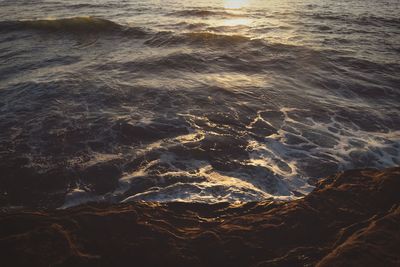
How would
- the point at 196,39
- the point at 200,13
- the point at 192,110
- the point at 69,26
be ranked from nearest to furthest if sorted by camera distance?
the point at 192,110 → the point at 196,39 → the point at 69,26 → the point at 200,13

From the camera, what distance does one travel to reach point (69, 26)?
15.1 m

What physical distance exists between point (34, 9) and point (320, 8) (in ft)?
58.1

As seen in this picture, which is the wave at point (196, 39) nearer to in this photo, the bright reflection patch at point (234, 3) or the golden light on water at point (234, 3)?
the golden light on water at point (234, 3)

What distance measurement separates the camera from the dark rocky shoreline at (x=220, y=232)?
9.82ft

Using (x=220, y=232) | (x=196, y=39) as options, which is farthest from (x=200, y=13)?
(x=220, y=232)

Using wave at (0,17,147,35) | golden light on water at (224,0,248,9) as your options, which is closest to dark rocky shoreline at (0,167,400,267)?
wave at (0,17,147,35)

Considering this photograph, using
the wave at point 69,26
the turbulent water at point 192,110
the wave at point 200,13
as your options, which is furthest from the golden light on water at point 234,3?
the wave at point 69,26

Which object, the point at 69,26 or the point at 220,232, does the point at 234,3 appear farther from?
the point at 220,232

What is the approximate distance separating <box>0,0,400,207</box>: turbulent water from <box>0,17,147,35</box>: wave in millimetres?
363

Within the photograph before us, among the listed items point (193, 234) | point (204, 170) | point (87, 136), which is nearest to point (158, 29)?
point (87, 136)

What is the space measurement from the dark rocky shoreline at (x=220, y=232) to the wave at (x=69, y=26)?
11512mm

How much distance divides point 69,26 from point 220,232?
1472cm

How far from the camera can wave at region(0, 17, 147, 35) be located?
14.2m

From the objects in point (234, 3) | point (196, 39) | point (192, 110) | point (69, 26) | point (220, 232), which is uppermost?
point (234, 3)
